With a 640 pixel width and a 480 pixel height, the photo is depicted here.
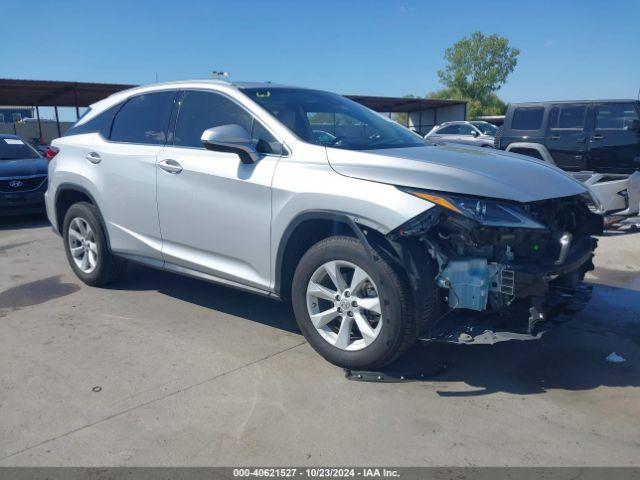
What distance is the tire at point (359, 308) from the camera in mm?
3314

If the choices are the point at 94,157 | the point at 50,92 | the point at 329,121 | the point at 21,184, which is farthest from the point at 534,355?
the point at 50,92

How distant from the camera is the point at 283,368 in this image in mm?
3777

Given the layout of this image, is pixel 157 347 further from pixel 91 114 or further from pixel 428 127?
pixel 428 127

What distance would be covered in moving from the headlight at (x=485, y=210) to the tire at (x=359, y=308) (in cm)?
47

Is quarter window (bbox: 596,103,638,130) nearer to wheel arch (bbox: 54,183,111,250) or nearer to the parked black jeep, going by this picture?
the parked black jeep

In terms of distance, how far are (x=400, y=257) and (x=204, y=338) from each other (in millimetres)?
1799

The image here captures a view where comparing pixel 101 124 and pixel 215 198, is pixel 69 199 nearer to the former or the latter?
pixel 101 124

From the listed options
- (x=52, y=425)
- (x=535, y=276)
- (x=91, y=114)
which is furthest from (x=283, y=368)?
(x=91, y=114)

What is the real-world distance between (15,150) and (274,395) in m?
9.01

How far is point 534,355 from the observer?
13.0ft

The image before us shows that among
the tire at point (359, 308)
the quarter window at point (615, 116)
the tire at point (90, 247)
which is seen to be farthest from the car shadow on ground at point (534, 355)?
the quarter window at point (615, 116)

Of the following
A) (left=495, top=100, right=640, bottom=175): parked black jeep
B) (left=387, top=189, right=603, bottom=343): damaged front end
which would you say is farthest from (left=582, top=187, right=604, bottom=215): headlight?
(left=495, top=100, right=640, bottom=175): parked black jeep

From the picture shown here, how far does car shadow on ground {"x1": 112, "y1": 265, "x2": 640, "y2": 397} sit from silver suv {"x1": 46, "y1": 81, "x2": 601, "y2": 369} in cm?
40

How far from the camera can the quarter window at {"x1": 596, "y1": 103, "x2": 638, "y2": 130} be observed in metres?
9.97
